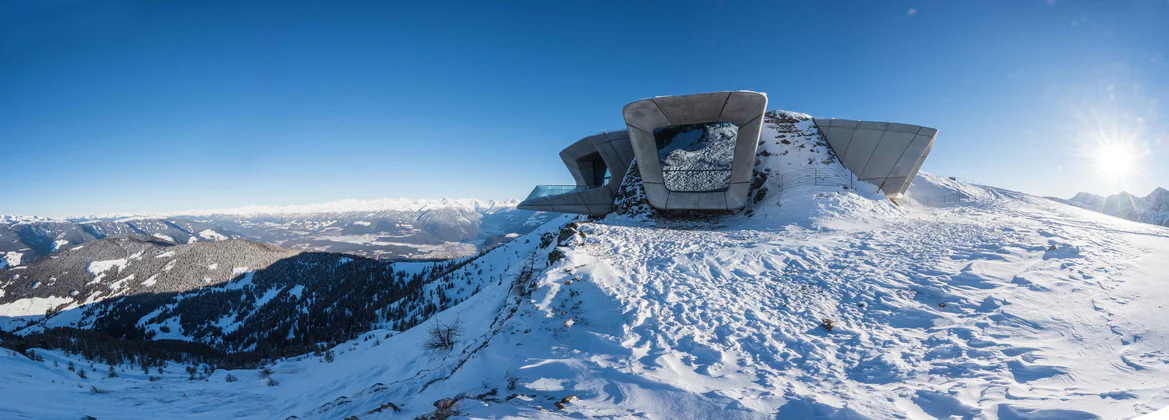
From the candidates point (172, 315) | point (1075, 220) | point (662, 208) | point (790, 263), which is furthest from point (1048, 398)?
point (172, 315)

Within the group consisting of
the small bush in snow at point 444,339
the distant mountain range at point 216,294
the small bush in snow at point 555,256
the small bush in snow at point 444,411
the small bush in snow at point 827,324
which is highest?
the small bush in snow at point 555,256

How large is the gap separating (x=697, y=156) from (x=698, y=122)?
4.64 m

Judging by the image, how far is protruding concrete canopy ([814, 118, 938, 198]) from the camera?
19766 mm

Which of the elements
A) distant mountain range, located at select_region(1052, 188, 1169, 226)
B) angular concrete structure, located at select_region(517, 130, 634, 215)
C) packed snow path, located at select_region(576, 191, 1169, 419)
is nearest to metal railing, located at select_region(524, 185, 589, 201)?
angular concrete structure, located at select_region(517, 130, 634, 215)

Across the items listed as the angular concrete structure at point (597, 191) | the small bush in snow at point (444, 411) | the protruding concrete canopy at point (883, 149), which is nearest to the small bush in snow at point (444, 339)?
the small bush in snow at point (444, 411)

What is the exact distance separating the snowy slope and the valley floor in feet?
0.12

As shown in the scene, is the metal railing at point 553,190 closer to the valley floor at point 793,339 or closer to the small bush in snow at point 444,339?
the valley floor at point 793,339

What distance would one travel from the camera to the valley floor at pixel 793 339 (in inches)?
176

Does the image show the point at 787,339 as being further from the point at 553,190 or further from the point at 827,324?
the point at 553,190

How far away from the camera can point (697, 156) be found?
2325 centimetres

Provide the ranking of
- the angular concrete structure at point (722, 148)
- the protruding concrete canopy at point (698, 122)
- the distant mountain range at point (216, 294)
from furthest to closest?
1. the distant mountain range at point (216, 294)
2. the angular concrete structure at point (722, 148)
3. the protruding concrete canopy at point (698, 122)

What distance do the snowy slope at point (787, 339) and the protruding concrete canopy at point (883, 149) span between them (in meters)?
7.35

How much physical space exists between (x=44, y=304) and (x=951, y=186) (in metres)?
223

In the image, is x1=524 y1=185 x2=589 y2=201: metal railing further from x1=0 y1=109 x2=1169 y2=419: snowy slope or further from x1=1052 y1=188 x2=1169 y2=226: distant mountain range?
x1=1052 y1=188 x2=1169 y2=226: distant mountain range
